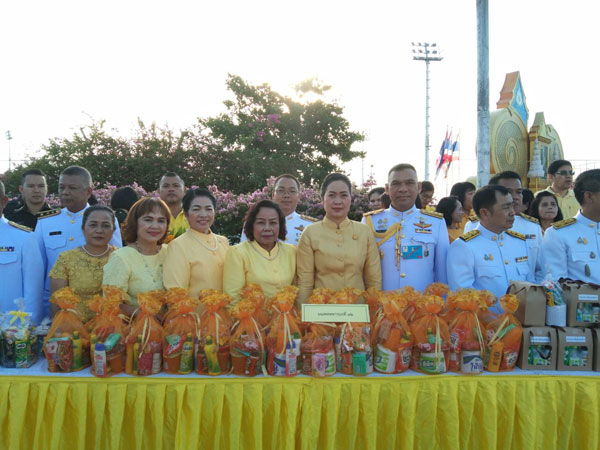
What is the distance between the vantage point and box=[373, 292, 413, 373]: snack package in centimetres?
227

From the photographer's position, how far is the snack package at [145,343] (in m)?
2.24

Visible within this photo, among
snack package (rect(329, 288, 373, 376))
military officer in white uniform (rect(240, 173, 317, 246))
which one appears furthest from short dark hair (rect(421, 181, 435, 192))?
snack package (rect(329, 288, 373, 376))

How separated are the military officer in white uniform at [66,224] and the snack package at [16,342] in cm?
114

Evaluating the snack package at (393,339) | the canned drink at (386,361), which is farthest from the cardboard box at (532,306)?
the canned drink at (386,361)

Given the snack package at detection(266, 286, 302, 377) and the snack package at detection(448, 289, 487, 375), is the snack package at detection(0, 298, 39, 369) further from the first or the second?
the snack package at detection(448, 289, 487, 375)

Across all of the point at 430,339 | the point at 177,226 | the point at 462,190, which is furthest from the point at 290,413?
the point at 462,190

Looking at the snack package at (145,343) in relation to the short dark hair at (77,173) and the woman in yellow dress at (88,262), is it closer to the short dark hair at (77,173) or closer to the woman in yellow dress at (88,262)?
the woman in yellow dress at (88,262)

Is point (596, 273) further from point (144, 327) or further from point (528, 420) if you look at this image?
point (144, 327)

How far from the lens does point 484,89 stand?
9109mm

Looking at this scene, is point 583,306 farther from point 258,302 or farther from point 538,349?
point 258,302

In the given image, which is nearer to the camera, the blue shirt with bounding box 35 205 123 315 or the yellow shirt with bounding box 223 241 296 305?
the yellow shirt with bounding box 223 241 296 305

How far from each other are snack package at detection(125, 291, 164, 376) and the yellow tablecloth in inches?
2.8

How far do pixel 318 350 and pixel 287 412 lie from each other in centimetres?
36

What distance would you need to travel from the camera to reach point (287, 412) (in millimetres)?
2174
